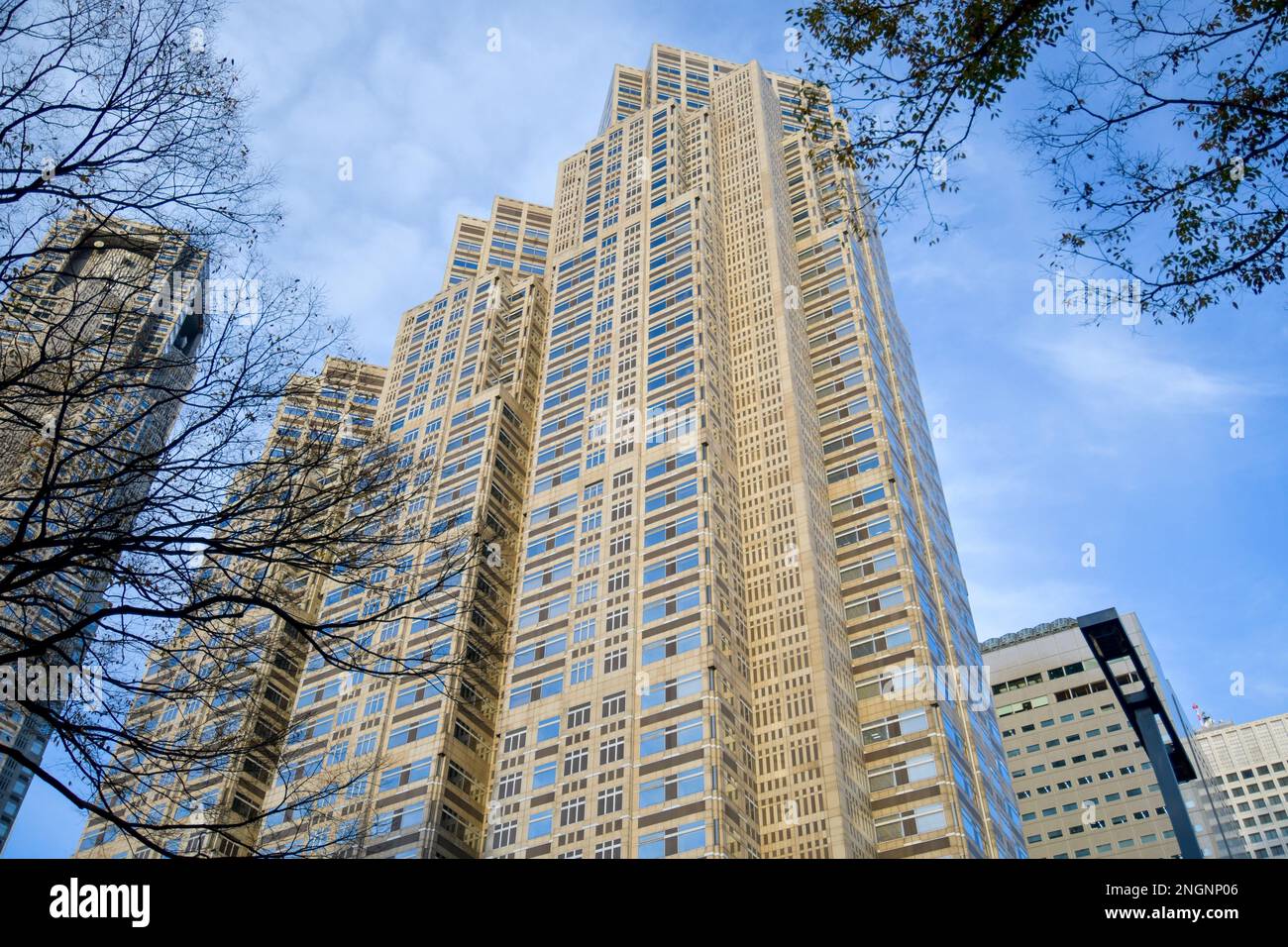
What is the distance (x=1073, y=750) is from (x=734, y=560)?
66493 millimetres

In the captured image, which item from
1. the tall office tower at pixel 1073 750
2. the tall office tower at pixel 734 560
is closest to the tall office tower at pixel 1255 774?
the tall office tower at pixel 1073 750

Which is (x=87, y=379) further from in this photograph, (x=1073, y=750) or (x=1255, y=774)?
(x=1255, y=774)

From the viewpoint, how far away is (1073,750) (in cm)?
11250

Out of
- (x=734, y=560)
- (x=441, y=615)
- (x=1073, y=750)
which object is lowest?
(x=734, y=560)

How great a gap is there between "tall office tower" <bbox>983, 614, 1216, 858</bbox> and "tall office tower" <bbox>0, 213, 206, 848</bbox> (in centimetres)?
9814

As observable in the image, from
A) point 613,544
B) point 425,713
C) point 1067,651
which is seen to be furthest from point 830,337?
point 1067,651

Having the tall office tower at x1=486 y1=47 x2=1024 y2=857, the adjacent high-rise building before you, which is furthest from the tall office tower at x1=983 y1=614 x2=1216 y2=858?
the adjacent high-rise building

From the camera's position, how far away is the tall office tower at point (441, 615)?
60.5 meters

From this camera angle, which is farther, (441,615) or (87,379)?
(441,615)

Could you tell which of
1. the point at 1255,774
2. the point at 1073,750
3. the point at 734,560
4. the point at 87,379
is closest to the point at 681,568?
the point at 734,560

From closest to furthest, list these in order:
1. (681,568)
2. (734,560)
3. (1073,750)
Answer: (681,568) < (734,560) < (1073,750)

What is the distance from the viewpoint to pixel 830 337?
8438cm

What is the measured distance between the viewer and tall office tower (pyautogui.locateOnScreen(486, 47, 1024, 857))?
56.7 metres
